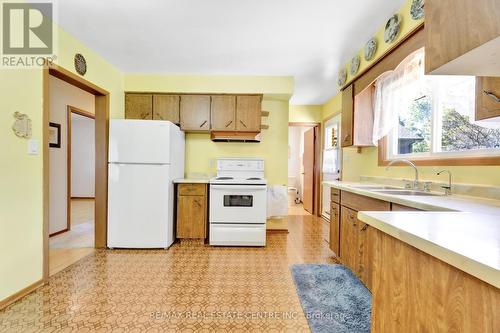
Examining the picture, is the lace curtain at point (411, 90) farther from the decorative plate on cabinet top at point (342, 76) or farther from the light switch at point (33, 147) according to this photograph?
the light switch at point (33, 147)

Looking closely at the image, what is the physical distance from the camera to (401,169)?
2.21 m

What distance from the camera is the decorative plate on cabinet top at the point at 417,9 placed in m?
1.65

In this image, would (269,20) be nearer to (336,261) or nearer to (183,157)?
(183,157)

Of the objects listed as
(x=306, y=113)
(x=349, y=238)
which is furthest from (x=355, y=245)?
(x=306, y=113)

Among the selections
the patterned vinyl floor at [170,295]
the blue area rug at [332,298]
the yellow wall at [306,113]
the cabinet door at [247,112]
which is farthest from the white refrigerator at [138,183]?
the yellow wall at [306,113]

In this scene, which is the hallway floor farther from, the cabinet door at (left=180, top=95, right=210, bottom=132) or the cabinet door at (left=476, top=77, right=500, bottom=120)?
the cabinet door at (left=476, top=77, right=500, bottom=120)

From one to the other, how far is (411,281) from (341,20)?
211 centimetres

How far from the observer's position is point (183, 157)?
3.46 m

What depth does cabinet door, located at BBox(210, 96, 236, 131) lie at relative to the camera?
329 centimetres

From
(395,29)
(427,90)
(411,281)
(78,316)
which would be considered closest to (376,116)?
(427,90)

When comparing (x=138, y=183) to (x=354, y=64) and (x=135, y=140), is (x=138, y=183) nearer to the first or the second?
(x=135, y=140)

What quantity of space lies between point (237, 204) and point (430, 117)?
2.18 meters

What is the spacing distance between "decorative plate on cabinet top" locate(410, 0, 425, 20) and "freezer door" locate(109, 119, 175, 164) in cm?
256

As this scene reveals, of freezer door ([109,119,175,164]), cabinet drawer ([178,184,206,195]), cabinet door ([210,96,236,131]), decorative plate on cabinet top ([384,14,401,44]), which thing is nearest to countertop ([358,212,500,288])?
decorative plate on cabinet top ([384,14,401,44])
